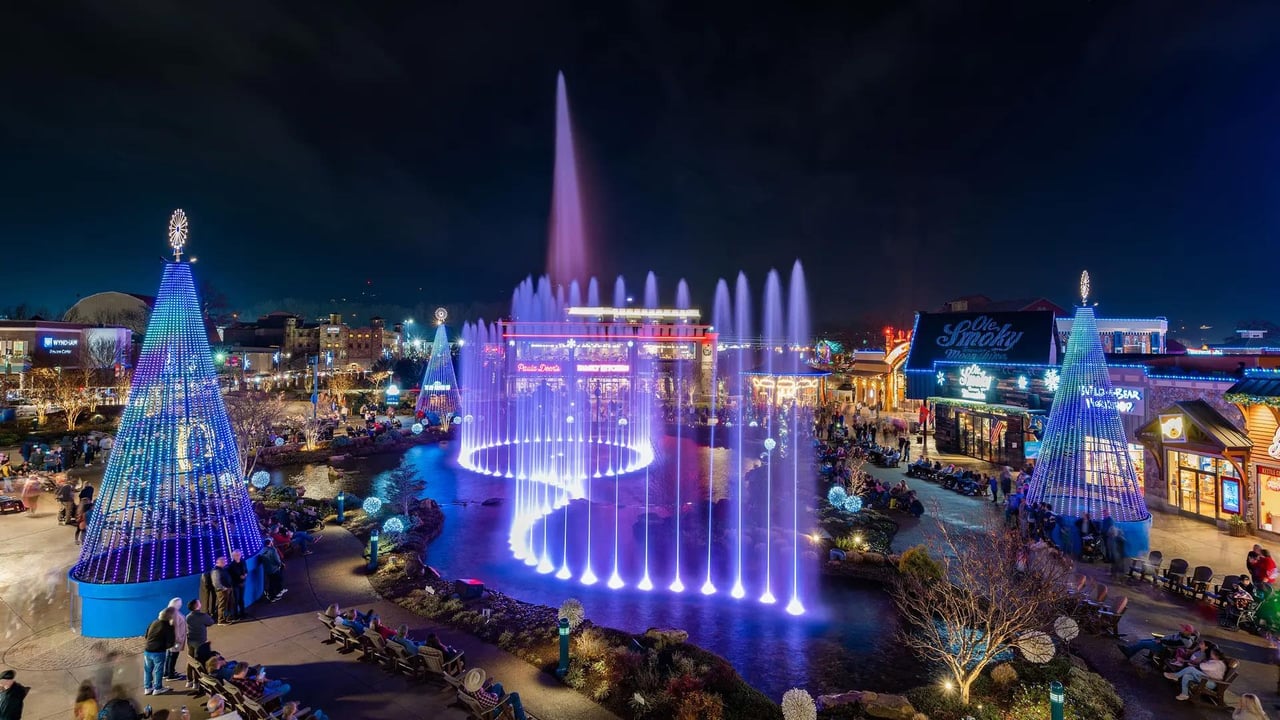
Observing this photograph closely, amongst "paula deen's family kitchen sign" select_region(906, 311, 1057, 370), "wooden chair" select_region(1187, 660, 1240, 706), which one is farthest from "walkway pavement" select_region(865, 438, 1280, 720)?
"paula deen's family kitchen sign" select_region(906, 311, 1057, 370)

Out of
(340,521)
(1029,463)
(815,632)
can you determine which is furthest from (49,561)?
(1029,463)

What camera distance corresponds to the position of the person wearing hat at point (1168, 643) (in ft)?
34.4

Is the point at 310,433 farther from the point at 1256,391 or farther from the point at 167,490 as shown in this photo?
the point at 1256,391

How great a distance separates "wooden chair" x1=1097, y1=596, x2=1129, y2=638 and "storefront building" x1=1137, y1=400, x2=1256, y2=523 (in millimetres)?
11681

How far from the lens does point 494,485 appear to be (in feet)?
85.9

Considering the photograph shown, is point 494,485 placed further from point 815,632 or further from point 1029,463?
point 1029,463

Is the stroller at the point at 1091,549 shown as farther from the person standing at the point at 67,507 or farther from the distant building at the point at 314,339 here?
the distant building at the point at 314,339

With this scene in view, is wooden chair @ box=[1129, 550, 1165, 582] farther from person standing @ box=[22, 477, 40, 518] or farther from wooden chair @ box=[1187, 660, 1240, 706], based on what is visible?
person standing @ box=[22, 477, 40, 518]

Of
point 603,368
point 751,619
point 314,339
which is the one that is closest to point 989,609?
point 751,619

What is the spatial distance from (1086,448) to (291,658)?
21923 mm

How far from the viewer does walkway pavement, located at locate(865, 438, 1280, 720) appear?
9.89 meters

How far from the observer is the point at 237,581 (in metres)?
11.7

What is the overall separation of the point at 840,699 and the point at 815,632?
11.6 feet

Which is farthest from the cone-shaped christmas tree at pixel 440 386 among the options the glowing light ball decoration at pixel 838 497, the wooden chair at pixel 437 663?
the wooden chair at pixel 437 663
